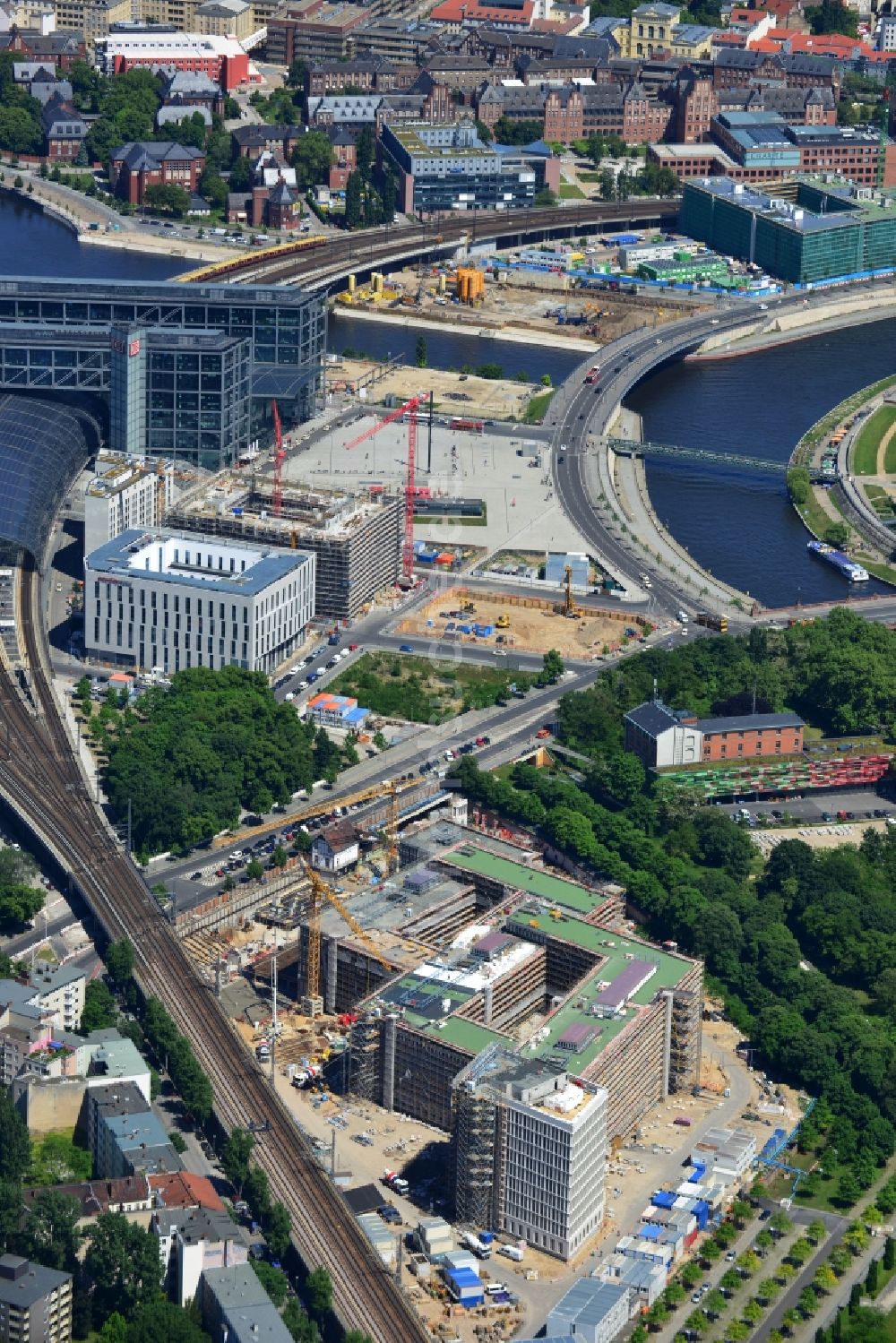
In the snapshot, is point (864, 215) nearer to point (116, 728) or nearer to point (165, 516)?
point (165, 516)

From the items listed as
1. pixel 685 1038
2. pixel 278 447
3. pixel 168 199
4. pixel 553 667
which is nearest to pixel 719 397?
pixel 278 447

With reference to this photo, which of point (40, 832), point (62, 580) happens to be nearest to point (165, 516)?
point (62, 580)

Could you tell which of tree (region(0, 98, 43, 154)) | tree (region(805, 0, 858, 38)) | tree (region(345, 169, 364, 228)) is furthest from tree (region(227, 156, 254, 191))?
tree (region(805, 0, 858, 38))

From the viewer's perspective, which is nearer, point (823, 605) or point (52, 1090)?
point (52, 1090)

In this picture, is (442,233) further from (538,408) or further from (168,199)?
(538,408)

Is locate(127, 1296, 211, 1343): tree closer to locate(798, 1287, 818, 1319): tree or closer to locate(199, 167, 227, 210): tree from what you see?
locate(798, 1287, 818, 1319): tree

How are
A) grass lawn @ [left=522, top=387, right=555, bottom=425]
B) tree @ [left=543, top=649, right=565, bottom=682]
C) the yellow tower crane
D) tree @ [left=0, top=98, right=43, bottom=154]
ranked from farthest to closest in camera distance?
tree @ [left=0, top=98, right=43, bottom=154]
grass lawn @ [left=522, top=387, right=555, bottom=425]
tree @ [left=543, top=649, right=565, bottom=682]
the yellow tower crane
